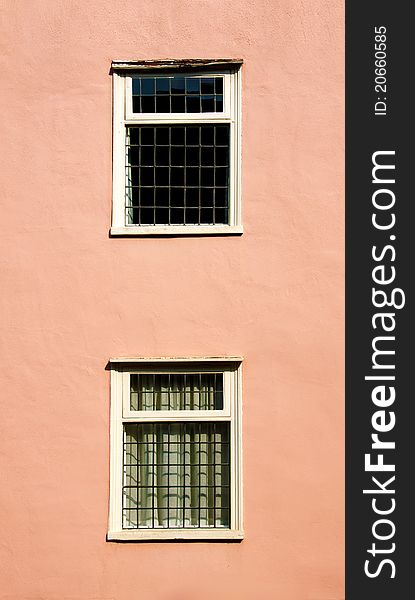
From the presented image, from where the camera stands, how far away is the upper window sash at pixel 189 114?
399 inches

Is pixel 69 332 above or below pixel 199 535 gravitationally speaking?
above

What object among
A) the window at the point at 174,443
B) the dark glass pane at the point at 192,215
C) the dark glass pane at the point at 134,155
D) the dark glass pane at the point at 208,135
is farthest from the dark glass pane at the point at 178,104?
the window at the point at 174,443

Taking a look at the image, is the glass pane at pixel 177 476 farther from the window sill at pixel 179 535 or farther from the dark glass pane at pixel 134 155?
the dark glass pane at pixel 134 155

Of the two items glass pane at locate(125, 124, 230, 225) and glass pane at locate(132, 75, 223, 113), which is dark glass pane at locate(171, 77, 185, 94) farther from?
glass pane at locate(125, 124, 230, 225)

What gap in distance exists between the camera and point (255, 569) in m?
9.55

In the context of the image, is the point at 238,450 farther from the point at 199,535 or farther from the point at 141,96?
the point at 141,96

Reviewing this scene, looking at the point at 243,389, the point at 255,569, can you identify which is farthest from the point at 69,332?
the point at 255,569

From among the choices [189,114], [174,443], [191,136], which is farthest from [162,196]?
[174,443]

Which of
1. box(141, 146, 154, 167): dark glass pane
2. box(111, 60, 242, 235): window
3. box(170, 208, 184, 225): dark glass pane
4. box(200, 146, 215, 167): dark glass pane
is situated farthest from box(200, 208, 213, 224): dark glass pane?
box(141, 146, 154, 167): dark glass pane

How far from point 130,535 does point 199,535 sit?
0.74 metres

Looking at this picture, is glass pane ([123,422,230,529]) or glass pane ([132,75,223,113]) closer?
glass pane ([123,422,230,529])

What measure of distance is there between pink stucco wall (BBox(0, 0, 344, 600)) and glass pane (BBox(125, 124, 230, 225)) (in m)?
0.36

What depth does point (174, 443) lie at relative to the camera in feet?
32.6

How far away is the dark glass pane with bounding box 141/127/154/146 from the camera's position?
10.3 m
